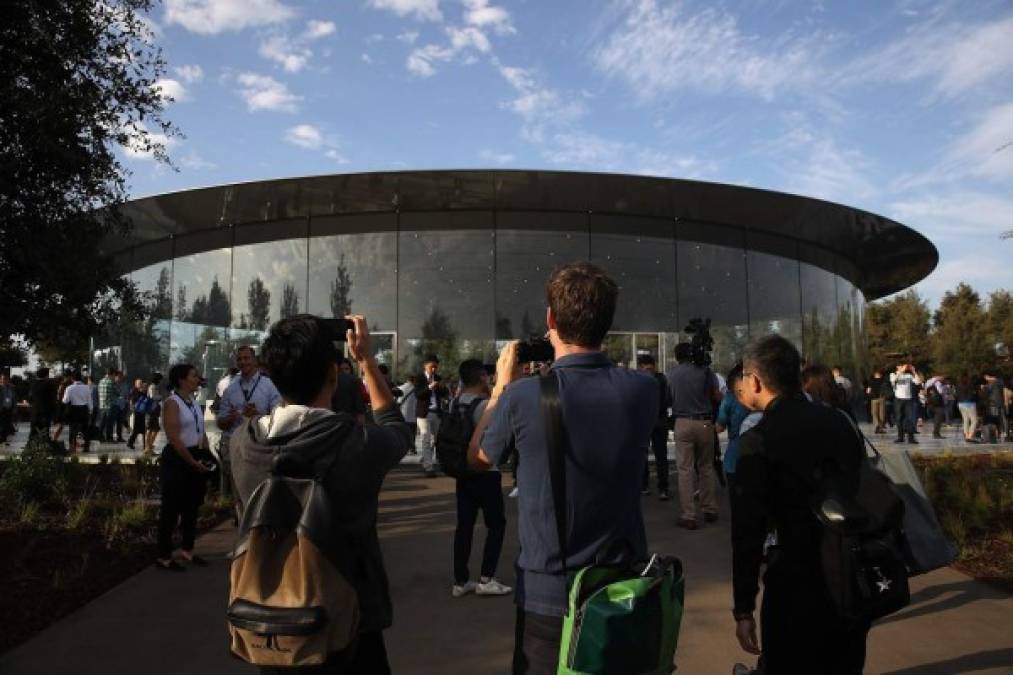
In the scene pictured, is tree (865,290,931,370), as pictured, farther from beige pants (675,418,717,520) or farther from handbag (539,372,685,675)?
handbag (539,372,685,675)

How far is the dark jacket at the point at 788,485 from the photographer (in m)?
2.57

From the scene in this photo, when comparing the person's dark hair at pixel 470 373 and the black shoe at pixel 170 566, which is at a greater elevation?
the person's dark hair at pixel 470 373

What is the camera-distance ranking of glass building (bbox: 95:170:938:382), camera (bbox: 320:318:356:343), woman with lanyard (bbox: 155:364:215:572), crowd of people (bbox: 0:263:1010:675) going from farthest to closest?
glass building (bbox: 95:170:938:382)
woman with lanyard (bbox: 155:364:215:572)
camera (bbox: 320:318:356:343)
crowd of people (bbox: 0:263:1010:675)

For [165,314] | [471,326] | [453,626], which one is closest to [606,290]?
[453,626]

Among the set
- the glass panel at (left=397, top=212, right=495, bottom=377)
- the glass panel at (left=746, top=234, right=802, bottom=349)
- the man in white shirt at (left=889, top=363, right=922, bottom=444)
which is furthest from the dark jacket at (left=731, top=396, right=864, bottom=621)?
the glass panel at (left=746, top=234, right=802, bottom=349)

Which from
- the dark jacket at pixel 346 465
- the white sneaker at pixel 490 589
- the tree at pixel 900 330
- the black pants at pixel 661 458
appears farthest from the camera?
the tree at pixel 900 330

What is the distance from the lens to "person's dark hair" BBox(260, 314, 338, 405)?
215 cm

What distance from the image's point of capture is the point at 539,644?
7.15 feet

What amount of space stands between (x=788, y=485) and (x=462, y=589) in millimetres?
3508

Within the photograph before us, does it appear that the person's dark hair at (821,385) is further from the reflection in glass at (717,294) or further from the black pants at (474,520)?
the reflection in glass at (717,294)

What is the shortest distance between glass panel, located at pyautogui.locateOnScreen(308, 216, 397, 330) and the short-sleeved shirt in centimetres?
1271

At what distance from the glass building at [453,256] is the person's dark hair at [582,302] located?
52.5 feet

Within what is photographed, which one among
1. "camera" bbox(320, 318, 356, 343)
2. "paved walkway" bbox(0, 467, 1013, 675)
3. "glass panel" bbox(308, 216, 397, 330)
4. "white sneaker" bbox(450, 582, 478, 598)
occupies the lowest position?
"paved walkway" bbox(0, 467, 1013, 675)

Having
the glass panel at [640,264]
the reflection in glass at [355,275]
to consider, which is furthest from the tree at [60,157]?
the glass panel at [640,264]
